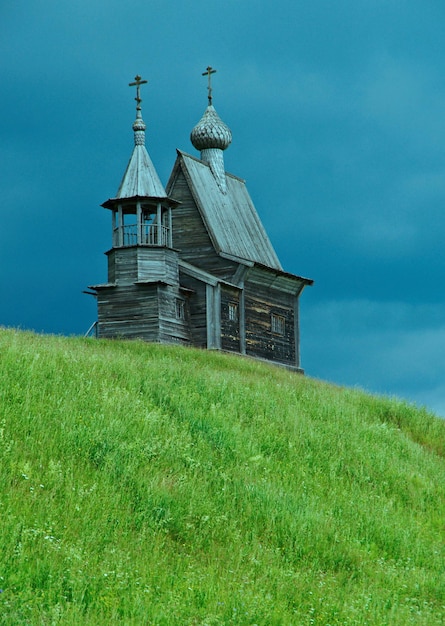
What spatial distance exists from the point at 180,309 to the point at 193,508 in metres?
24.1

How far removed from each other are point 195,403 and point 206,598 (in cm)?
796

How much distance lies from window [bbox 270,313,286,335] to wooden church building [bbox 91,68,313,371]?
0.04m

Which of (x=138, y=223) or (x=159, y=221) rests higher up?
(x=159, y=221)

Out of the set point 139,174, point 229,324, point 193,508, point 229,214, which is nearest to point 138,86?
point 139,174

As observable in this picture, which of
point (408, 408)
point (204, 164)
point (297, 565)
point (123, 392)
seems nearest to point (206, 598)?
point (297, 565)

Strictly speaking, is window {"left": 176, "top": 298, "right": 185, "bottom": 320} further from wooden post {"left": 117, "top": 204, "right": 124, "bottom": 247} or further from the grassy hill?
the grassy hill

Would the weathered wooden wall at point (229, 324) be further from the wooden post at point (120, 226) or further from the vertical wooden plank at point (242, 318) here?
the wooden post at point (120, 226)

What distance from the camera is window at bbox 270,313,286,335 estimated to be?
3899cm

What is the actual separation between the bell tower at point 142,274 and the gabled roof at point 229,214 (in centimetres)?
262

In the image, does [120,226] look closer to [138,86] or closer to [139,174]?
[139,174]

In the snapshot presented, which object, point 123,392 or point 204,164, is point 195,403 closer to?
point 123,392

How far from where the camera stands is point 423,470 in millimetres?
16844

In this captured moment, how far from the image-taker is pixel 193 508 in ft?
34.9

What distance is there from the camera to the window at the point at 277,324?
39.0m
